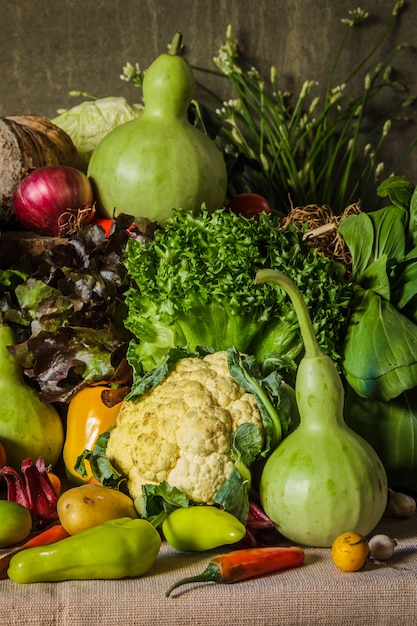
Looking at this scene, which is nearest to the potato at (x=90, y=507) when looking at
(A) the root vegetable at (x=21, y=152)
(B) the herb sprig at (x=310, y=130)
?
(A) the root vegetable at (x=21, y=152)

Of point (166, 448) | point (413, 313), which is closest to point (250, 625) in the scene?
point (166, 448)

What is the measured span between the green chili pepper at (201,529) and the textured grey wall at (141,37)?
87.5 inches

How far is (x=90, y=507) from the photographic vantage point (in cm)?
148

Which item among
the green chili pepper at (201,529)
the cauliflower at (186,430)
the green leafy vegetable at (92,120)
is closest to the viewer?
the green chili pepper at (201,529)

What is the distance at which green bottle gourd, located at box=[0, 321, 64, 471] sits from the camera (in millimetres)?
1823

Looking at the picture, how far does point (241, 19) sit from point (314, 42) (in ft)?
1.02

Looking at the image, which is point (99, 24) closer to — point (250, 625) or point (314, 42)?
point (314, 42)

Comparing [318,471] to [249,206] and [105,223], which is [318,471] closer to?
[105,223]

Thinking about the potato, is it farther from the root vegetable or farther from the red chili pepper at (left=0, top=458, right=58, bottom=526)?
the root vegetable

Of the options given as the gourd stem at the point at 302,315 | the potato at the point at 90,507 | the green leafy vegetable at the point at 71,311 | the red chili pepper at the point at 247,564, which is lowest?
the potato at the point at 90,507

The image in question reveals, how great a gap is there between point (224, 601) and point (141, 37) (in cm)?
252

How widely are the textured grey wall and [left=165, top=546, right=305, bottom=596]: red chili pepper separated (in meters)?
2.33

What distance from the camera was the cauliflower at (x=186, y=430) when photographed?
1.53 metres

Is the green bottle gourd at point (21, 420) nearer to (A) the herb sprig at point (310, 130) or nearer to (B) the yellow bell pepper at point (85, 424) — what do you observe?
(B) the yellow bell pepper at point (85, 424)
